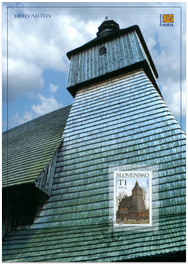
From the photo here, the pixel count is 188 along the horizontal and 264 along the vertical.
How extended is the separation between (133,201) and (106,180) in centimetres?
114

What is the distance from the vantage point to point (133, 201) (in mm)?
4512

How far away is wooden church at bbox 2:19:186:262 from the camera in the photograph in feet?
13.9

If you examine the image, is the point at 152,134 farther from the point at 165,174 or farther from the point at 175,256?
the point at 175,256

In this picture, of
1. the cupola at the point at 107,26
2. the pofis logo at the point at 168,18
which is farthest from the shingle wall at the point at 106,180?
the cupola at the point at 107,26

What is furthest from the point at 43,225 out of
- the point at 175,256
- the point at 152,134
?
the point at 152,134

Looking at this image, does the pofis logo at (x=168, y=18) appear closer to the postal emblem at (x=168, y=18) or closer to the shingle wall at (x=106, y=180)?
the postal emblem at (x=168, y=18)

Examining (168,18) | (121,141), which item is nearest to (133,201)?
(121,141)

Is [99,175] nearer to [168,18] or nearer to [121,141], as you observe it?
[121,141]

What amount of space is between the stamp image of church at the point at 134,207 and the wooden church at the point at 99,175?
219mm

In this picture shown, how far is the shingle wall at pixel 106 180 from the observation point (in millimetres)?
4152

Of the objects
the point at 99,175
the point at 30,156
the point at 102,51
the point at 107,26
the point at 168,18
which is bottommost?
the point at 99,175

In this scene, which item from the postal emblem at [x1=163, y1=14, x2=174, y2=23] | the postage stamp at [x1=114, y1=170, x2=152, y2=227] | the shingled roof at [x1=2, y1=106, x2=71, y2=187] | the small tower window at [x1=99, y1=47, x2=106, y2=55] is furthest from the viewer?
the small tower window at [x1=99, y1=47, x2=106, y2=55]

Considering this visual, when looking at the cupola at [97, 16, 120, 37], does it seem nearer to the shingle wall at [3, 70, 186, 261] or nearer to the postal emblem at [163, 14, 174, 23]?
the shingle wall at [3, 70, 186, 261]

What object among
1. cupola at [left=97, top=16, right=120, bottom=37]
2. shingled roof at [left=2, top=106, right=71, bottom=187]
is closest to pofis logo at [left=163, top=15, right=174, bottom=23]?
shingled roof at [left=2, top=106, right=71, bottom=187]
